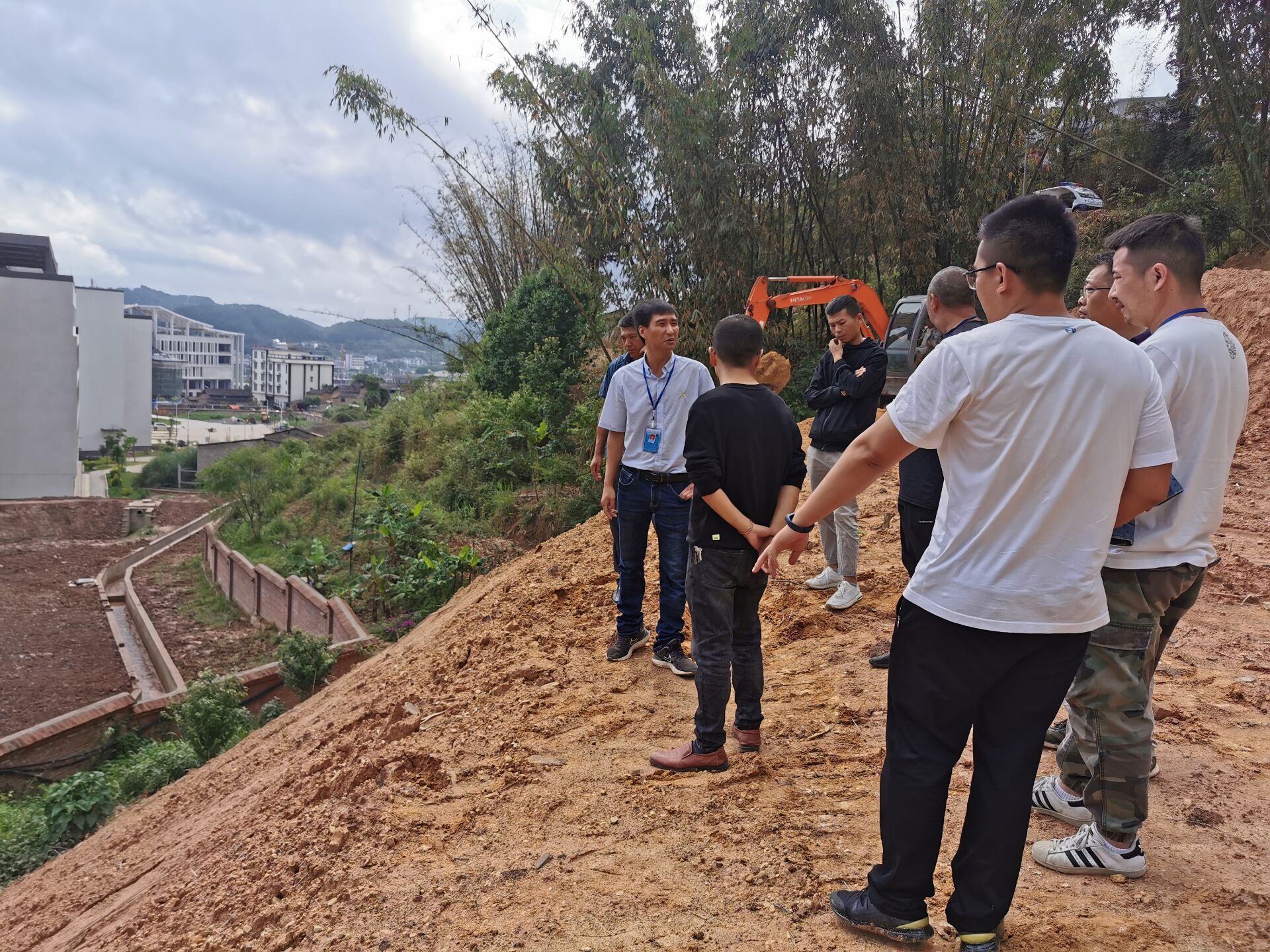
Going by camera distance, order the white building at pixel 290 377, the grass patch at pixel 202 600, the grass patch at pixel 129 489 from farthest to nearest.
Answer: the white building at pixel 290 377
the grass patch at pixel 129 489
the grass patch at pixel 202 600

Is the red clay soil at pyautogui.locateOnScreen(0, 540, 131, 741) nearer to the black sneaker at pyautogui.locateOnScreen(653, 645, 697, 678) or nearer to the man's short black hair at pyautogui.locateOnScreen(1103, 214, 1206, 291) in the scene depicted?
the black sneaker at pyautogui.locateOnScreen(653, 645, 697, 678)

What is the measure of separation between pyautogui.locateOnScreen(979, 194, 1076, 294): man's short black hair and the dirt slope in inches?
62.0

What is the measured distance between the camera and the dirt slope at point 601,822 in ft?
7.38

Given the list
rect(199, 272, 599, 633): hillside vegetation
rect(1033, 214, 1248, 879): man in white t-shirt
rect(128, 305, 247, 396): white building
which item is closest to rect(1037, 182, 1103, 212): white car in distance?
rect(199, 272, 599, 633): hillside vegetation

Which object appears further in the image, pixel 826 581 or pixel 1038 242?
pixel 826 581

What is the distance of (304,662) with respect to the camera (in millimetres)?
9164

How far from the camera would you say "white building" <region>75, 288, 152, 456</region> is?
48.0 m

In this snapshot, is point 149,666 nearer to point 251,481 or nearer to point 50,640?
point 50,640

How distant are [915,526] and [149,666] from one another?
1444 cm

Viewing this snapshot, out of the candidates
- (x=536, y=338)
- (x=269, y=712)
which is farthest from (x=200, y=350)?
(x=269, y=712)

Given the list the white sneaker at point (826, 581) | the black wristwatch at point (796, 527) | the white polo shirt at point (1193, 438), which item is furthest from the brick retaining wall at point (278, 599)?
the white polo shirt at point (1193, 438)

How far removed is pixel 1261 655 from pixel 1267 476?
4388 millimetres

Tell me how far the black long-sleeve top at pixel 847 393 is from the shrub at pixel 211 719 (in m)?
7.44

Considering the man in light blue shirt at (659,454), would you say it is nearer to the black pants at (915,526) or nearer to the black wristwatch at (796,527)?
the black pants at (915,526)
